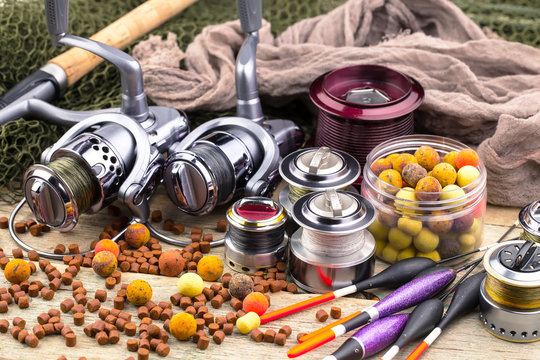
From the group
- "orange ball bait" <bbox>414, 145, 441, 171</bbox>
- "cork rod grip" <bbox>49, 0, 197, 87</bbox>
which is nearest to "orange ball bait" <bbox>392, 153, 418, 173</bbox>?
"orange ball bait" <bbox>414, 145, 441, 171</bbox>

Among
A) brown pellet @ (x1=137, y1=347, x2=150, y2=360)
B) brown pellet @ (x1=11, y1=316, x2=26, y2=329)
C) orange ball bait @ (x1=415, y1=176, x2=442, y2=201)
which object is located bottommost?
brown pellet @ (x1=137, y1=347, x2=150, y2=360)

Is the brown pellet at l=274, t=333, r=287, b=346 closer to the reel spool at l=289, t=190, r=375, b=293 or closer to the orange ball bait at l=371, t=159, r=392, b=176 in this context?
the reel spool at l=289, t=190, r=375, b=293

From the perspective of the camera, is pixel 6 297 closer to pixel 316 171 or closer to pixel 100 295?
pixel 100 295

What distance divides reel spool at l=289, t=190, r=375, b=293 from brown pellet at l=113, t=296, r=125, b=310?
12.7 inches

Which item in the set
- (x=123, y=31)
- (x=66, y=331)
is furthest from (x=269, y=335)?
(x=123, y=31)

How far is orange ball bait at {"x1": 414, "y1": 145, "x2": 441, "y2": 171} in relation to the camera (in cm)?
142

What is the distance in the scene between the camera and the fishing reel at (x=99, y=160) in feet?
4.57

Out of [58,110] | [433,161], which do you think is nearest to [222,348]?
[433,161]

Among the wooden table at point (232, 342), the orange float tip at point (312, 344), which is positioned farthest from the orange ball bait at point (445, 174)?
the orange float tip at point (312, 344)

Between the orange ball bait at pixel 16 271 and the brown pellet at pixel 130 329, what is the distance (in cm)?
25

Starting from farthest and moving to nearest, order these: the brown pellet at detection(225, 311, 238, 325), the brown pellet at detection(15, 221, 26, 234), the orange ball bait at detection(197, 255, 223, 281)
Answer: the brown pellet at detection(15, 221, 26, 234) < the orange ball bait at detection(197, 255, 223, 281) < the brown pellet at detection(225, 311, 238, 325)

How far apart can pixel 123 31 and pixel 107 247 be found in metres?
0.72

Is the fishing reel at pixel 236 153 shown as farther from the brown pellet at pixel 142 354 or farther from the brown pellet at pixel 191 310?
the brown pellet at pixel 142 354

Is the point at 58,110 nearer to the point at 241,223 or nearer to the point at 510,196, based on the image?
the point at 241,223
